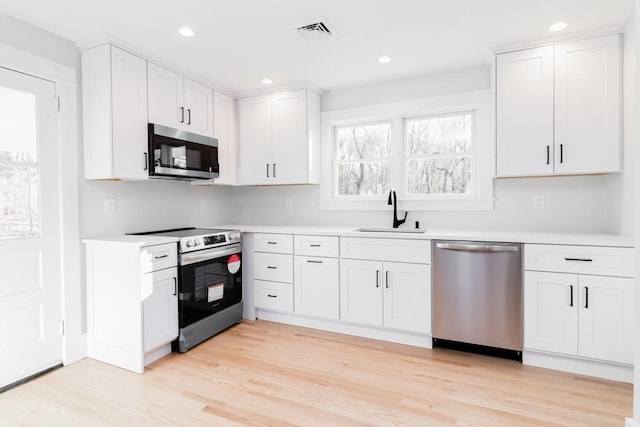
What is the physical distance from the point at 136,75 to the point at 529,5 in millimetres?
2843

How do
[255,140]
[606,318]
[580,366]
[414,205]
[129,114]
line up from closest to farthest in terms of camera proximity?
[606,318], [580,366], [129,114], [414,205], [255,140]

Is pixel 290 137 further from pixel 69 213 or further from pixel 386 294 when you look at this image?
pixel 69 213

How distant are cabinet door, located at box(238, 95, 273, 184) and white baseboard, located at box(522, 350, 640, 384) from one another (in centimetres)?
283

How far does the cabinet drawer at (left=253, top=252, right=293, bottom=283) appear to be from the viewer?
331 cm

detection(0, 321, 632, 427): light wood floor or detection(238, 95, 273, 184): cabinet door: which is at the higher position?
detection(238, 95, 273, 184): cabinet door

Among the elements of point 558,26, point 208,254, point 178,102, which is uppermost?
point 558,26

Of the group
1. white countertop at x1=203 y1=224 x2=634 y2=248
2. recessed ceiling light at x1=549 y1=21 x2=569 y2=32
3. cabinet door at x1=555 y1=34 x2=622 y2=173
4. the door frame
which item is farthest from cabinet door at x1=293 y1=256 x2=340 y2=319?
recessed ceiling light at x1=549 y1=21 x2=569 y2=32

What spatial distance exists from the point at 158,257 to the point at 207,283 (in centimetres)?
58

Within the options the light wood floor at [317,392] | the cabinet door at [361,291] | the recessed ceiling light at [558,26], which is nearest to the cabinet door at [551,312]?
the light wood floor at [317,392]

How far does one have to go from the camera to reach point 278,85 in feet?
11.8

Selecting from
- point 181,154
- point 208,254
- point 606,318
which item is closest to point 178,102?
point 181,154

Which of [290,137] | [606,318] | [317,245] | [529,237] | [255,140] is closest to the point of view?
[606,318]

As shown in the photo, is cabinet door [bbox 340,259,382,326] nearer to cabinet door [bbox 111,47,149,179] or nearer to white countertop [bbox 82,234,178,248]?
white countertop [bbox 82,234,178,248]

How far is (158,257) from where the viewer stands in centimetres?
252
